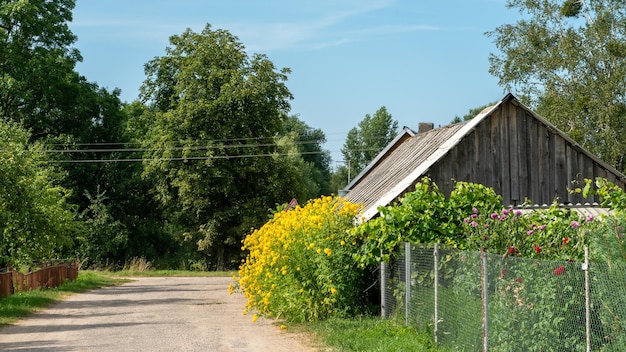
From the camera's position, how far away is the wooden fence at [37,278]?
27.2 m

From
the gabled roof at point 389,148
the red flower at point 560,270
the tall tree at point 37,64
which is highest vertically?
the tall tree at point 37,64

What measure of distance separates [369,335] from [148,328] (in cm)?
578

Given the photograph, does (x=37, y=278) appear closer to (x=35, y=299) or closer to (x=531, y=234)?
(x=35, y=299)

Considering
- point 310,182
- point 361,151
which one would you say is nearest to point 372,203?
point 310,182

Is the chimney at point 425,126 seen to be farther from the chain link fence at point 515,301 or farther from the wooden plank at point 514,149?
the chain link fence at point 515,301

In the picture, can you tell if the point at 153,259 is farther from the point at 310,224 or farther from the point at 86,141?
the point at 310,224

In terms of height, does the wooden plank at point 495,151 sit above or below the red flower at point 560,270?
above

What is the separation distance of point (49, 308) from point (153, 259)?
35.5 meters

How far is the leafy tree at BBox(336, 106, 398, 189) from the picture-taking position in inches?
4117

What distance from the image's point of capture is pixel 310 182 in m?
83.1

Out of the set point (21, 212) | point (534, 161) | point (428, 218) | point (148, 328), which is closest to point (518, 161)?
point (534, 161)

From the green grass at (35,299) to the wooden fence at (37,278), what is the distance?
A: 290 mm

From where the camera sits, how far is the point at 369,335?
49.1ft

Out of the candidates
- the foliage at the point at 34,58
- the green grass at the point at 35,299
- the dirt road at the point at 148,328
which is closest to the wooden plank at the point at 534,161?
the dirt road at the point at 148,328
